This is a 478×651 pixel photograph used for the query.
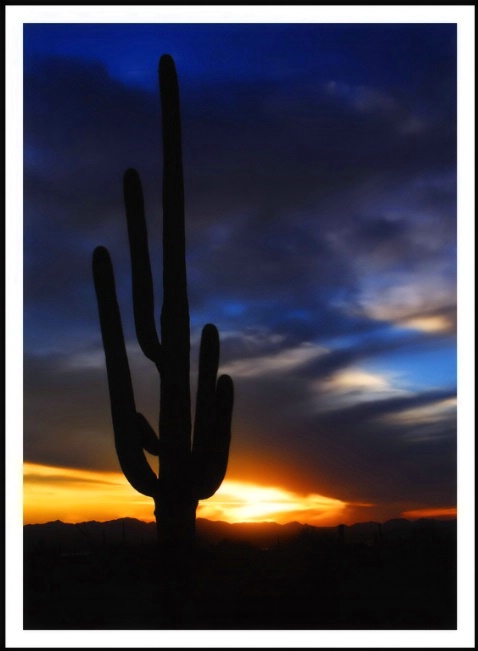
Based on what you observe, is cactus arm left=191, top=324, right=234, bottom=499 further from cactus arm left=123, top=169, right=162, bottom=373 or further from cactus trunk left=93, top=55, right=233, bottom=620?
cactus arm left=123, top=169, right=162, bottom=373

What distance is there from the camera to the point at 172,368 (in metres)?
7.62

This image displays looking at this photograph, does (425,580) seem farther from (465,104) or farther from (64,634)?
A: (465,104)

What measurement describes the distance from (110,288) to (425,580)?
3679mm

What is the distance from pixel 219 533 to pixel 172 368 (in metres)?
2.33

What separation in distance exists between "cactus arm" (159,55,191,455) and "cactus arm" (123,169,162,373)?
0.12 metres

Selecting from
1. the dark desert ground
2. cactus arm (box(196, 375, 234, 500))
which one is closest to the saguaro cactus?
cactus arm (box(196, 375, 234, 500))

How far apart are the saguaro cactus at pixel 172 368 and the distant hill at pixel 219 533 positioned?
36.5 inches

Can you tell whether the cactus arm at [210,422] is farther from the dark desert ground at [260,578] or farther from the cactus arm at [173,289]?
the dark desert ground at [260,578]

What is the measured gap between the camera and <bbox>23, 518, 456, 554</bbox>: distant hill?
908 centimetres

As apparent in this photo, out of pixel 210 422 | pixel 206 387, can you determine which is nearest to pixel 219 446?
pixel 210 422

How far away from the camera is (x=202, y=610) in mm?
7312

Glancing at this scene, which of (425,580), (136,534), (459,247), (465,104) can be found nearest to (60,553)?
(136,534)

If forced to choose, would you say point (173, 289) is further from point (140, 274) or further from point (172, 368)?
point (172, 368)

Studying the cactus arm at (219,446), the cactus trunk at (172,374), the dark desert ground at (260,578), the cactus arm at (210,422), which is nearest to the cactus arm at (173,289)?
the cactus trunk at (172,374)
